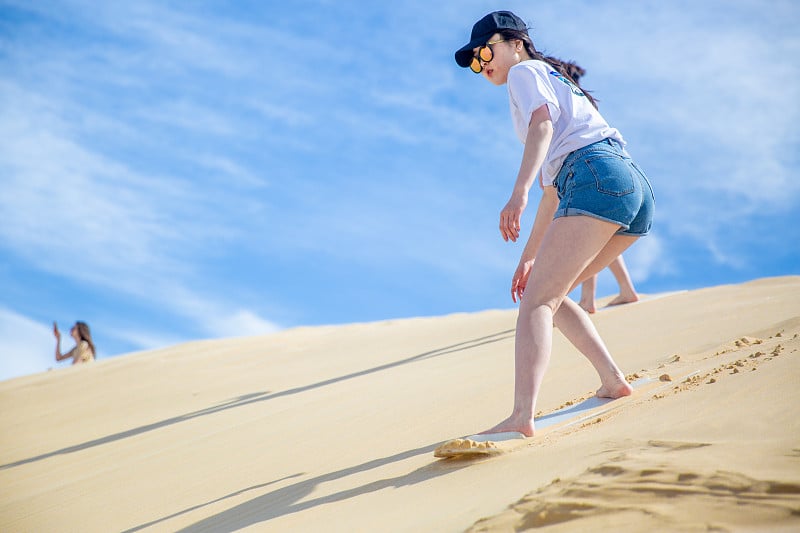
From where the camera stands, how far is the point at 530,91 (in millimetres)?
2799

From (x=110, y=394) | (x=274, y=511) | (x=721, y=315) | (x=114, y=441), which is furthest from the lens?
(x=110, y=394)

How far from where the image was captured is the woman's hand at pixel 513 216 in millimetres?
2701

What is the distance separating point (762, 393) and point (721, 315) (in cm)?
312

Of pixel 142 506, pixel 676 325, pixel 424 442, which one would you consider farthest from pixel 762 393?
pixel 676 325

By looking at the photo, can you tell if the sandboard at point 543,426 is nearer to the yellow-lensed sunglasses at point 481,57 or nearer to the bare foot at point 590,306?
the yellow-lensed sunglasses at point 481,57

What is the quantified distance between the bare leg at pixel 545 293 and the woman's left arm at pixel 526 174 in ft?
0.42

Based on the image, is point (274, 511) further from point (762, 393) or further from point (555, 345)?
point (555, 345)

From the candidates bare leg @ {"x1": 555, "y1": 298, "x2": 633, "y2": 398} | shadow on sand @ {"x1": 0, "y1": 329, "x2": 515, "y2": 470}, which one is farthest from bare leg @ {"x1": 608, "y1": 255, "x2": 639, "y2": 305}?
bare leg @ {"x1": 555, "y1": 298, "x2": 633, "y2": 398}

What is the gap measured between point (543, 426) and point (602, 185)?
2.94 ft

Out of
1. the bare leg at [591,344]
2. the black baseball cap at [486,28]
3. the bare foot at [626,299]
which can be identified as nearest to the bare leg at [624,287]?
the bare foot at [626,299]

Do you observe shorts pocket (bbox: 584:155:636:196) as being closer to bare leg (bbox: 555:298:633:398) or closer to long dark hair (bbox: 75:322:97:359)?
bare leg (bbox: 555:298:633:398)

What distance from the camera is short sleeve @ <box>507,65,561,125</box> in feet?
9.11

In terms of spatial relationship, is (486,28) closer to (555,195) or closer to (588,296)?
(555,195)

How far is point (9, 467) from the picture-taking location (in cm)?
520
